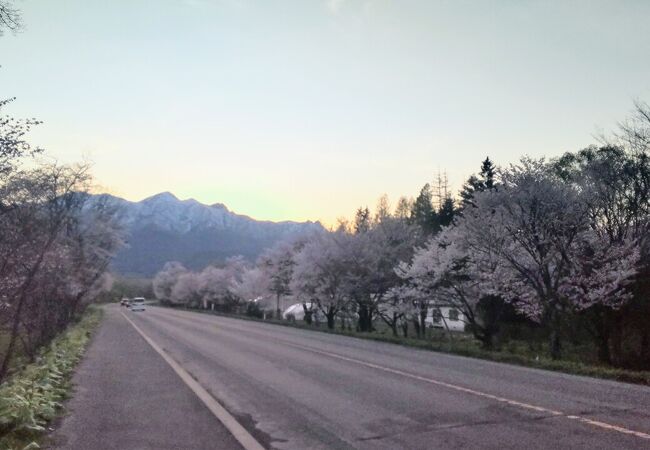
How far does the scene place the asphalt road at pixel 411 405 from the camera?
720 cm

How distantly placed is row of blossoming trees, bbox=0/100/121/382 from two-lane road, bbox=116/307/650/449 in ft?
14.8

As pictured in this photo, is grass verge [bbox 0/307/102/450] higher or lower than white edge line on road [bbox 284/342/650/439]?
lower

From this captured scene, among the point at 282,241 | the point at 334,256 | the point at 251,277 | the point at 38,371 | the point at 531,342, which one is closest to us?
the point at 38,371

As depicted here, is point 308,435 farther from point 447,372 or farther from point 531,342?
point 531,342

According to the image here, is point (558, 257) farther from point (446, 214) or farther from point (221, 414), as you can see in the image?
point (446, 214)

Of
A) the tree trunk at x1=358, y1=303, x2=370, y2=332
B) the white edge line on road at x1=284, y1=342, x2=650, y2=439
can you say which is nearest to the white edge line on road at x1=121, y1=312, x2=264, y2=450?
the white edge line on road at x1=284, y1=342, x2=650, y2=439

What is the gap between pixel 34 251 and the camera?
1507 cm

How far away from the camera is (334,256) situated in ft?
140

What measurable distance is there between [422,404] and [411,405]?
195 mm

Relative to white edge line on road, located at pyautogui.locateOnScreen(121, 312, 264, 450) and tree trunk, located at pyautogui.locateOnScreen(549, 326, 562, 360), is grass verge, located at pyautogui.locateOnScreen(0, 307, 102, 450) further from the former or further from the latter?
tree trunk, located at pyautogui.locateOnScreen(549, 326, 562, 360)

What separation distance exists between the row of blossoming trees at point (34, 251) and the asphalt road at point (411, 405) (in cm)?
348

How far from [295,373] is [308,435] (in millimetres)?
6445

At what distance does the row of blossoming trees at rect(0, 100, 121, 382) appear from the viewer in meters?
12.2

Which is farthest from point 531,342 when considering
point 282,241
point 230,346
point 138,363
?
point 282,241
